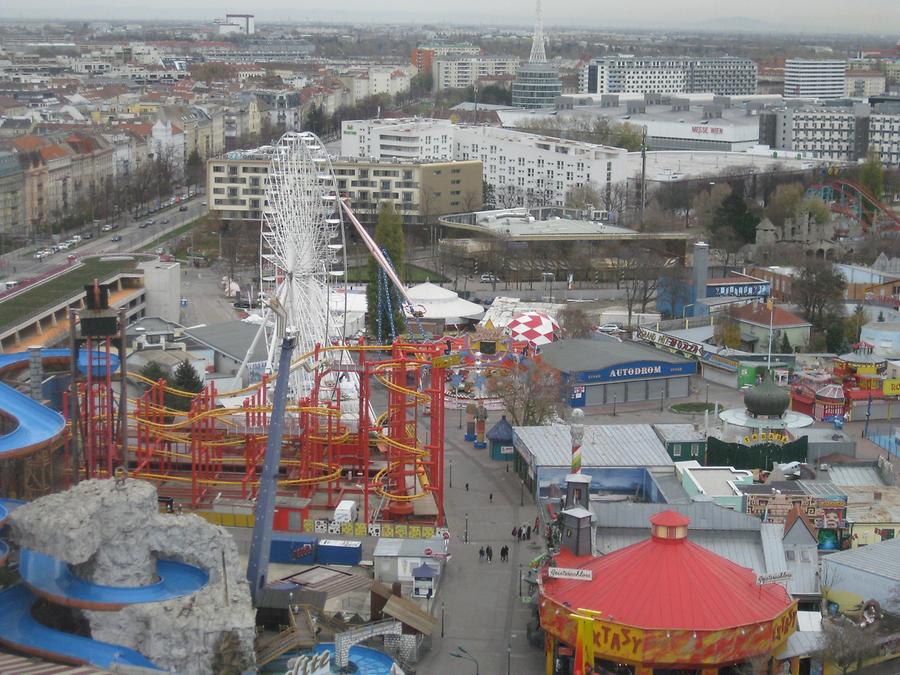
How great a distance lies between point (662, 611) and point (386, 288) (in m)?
19.5

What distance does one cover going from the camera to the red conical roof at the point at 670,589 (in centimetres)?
1883

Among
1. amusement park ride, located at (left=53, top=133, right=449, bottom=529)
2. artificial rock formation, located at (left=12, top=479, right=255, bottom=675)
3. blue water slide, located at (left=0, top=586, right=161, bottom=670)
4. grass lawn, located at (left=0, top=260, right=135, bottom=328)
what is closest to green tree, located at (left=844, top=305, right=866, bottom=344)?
amusement park ride, located at (left=53, top=133, right=449, bottom=529)

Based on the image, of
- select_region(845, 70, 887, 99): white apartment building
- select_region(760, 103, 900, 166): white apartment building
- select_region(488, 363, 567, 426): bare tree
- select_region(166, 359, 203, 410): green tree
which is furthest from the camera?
select_region(845, 70, 887, 99): white apartment building

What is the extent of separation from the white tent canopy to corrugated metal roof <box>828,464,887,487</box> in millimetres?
15786

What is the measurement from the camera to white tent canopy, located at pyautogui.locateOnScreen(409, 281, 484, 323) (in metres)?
40.8

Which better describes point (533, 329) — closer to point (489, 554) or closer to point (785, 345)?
point (785, 345)

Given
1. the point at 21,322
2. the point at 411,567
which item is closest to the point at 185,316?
the point at 21,322

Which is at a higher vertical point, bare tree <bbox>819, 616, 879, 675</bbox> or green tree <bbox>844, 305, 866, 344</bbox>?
green tree <bbox>844, 305, 866, 344</bbox>

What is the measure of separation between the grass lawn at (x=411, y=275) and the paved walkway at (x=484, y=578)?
62.4 feet

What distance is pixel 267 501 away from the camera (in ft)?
68.3

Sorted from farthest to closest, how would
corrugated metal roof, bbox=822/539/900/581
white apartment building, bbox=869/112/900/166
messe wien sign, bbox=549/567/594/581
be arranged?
white apartment building, bbox=869/112/900/166 < corrugated metal roof, bbox=822/539/900/581 < messe wien sign, bbox=549/567/594/581

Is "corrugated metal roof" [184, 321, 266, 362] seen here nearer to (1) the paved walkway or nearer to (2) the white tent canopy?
(2) the white tent canopy

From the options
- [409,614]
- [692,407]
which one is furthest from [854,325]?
[409,614]

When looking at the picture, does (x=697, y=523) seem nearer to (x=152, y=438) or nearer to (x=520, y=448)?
(x=520, y=448)
